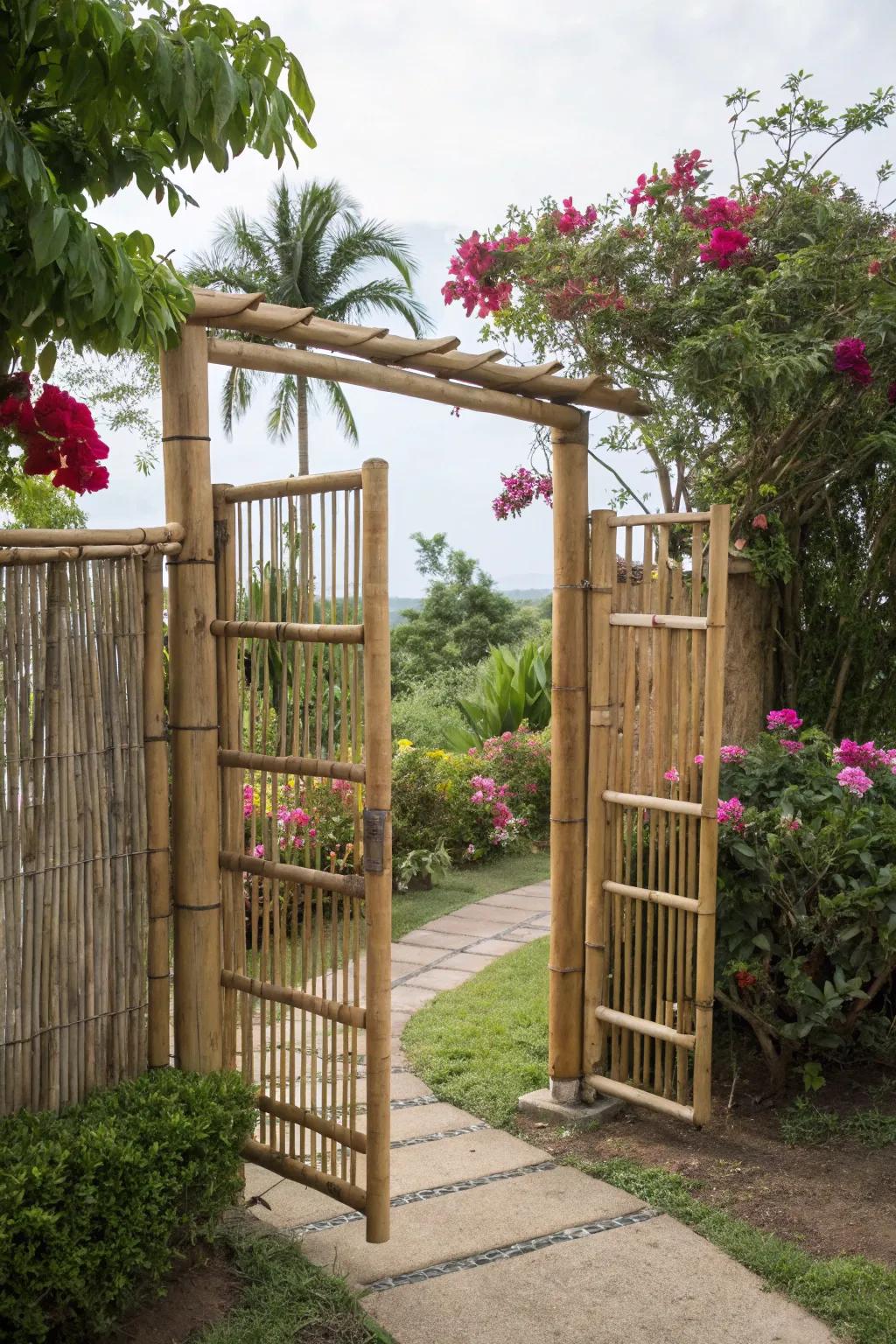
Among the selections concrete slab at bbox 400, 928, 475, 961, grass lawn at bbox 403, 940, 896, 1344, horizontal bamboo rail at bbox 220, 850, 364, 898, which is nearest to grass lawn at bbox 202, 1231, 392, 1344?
horizontal bamboo rail at bbox 220, 850, 364, 898

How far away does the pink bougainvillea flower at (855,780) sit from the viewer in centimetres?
390

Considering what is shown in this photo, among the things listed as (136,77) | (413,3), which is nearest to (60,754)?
(136,77)

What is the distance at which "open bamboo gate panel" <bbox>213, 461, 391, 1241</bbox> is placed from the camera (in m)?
2.82

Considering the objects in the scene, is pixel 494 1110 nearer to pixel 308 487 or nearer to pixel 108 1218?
pixel 108 1218

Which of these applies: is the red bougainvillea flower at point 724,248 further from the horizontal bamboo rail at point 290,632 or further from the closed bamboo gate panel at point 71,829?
the closed bamboo gate panel at point 71,829

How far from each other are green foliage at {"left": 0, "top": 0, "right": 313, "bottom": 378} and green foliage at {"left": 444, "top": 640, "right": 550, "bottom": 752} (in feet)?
24.8

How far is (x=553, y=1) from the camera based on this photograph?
4.44m

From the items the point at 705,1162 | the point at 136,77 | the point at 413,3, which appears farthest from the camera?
the point at 413,3

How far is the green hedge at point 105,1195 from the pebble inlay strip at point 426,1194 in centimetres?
52

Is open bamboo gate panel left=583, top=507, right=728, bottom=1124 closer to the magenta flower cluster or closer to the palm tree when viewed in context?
the magenta flower cluster

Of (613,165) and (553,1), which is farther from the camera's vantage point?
(613,165)

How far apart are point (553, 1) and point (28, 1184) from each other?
4210 mm

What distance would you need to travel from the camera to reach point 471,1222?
3.26m

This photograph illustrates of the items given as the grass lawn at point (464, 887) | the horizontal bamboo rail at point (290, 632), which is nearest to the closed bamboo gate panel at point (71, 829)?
the horizontal bamboo rail at point (290, 632)
